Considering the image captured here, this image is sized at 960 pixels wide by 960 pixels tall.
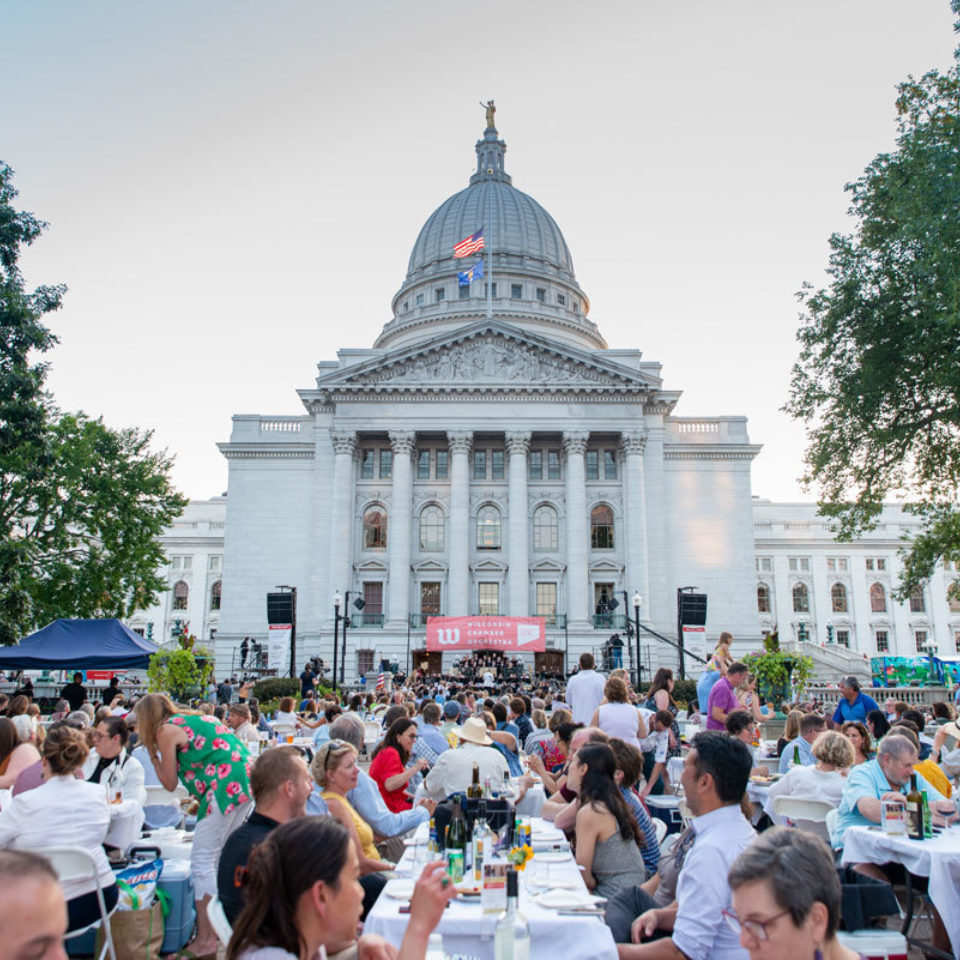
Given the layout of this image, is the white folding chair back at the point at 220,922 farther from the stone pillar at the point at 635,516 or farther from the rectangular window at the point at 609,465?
the rectangular window at the point at 609,465

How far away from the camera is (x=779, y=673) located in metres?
25.8

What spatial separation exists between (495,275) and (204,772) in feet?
208

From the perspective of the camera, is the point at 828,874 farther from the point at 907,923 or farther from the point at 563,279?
the point at 563,279

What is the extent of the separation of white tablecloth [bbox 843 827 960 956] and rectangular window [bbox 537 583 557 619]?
40.9m

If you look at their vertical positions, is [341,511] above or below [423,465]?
below

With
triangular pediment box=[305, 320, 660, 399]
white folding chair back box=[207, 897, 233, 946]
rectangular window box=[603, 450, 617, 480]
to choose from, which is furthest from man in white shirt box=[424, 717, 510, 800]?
rectangular window box=[603, 450, 617, 480]

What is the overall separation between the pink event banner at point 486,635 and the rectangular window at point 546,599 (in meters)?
8.09

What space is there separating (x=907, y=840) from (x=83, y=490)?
122 ft

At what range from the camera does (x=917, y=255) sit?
24781 millimetres

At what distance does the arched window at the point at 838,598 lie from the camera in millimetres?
78812

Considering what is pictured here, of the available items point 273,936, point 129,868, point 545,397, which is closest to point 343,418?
point 545,397

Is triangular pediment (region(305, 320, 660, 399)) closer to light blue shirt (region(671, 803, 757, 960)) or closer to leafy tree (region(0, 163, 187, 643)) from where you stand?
leafy tree (region(0, 163, 187, 643))

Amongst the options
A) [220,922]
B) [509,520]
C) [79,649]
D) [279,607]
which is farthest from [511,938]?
[509,520]

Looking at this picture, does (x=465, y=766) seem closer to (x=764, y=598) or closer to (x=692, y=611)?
(x=692, y=611)
